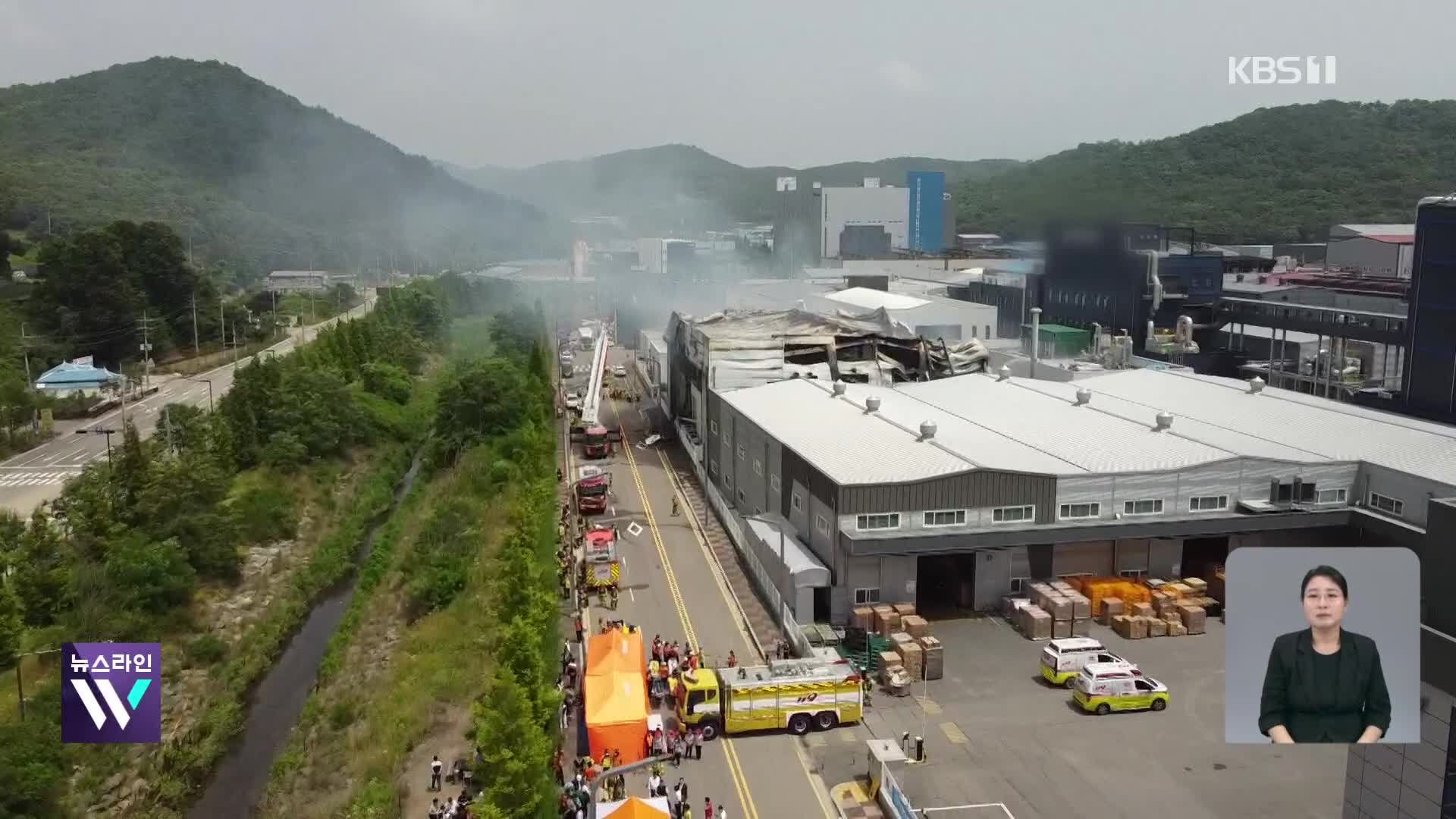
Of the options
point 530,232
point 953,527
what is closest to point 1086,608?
point 953,527

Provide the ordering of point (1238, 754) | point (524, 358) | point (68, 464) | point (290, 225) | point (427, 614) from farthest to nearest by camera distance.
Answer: point (290, 225), point (524, 358), point (68, 464), point (427, 614), point (1238, 754)

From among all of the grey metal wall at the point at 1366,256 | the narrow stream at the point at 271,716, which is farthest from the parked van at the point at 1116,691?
the grey metal wall at the point at 1366,256

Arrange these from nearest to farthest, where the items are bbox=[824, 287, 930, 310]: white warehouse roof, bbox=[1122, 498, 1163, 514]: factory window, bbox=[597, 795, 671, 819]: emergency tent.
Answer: bbox=[597, 795, 671, 819]: emergency tent → bbox=[1122, 498, 1163, 514]: factory window → bbox=[824, 287, 930, 310]: white warehouse roof

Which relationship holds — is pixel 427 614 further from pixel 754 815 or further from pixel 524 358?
pixel 524 358

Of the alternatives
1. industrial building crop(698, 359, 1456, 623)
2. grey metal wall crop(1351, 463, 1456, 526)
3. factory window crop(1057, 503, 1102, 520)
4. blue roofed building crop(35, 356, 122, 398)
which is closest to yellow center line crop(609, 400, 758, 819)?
industrial building crop(698, 359, 1456, 623)

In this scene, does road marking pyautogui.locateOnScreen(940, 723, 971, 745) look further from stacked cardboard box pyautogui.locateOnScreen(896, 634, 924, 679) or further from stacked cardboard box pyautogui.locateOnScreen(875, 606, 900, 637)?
stacked cardboard box pyautogui.locateOnScreen(875, 606, 900, 637)

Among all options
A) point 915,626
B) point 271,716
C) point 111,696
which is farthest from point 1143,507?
point 111,696

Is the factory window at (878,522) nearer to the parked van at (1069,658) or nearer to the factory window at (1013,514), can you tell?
the factory window at (1013,514)
